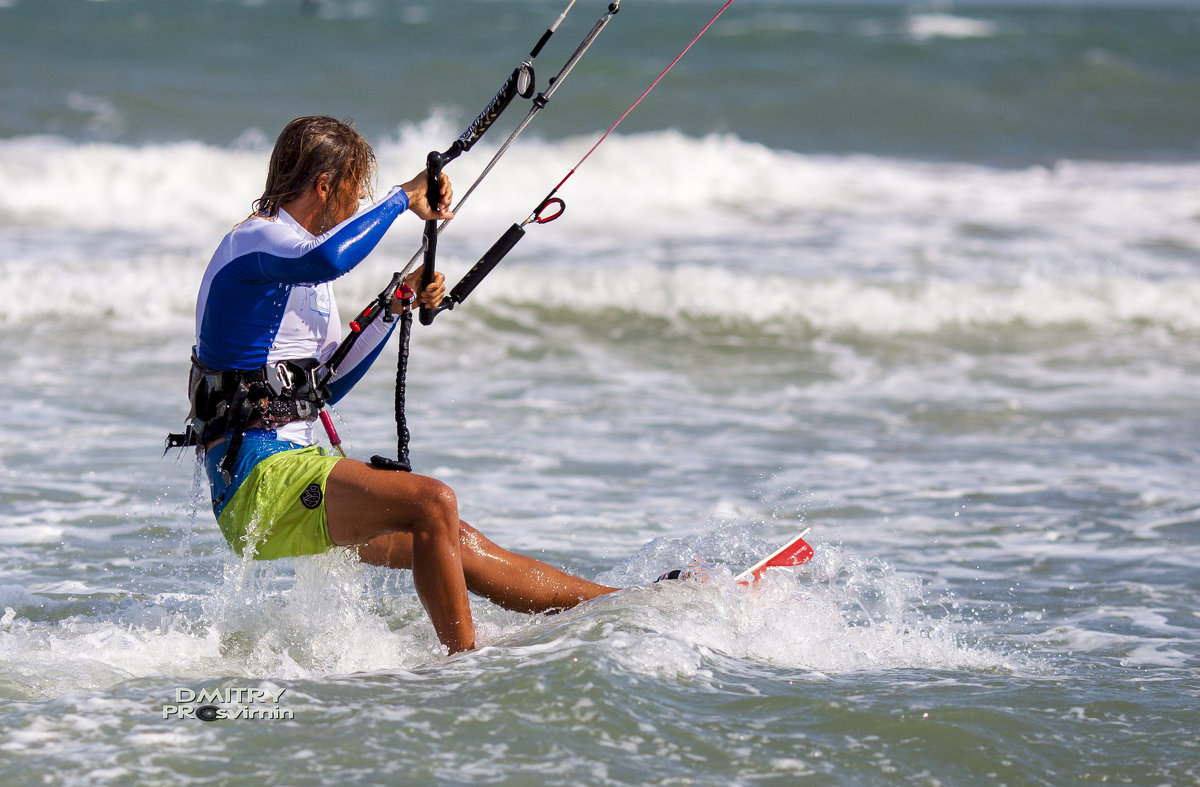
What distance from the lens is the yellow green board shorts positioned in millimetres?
3910

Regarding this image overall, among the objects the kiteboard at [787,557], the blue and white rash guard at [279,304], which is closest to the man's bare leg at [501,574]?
the blue and white rash guard at [279,304]

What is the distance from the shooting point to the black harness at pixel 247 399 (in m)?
4.03

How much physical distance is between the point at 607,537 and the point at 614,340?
15.0 feet

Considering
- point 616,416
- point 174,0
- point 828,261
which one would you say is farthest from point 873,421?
point 174,0

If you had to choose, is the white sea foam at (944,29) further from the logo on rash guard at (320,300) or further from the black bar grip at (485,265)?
the logo on rash guard at (320,300)

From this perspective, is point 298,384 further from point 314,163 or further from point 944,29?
point 944,29

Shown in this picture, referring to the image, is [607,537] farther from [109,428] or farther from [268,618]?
[109,428]

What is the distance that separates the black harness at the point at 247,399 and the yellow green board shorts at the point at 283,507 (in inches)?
5.1

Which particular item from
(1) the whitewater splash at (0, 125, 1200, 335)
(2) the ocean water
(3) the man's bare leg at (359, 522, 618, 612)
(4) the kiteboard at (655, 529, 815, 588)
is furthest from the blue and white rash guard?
(1) the whitewater splash at (0, 125, 1200, 335)

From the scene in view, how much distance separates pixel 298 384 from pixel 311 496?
0.43m

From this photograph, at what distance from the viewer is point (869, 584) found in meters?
5.35

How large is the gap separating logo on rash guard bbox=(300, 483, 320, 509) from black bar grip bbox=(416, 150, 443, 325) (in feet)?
2.31

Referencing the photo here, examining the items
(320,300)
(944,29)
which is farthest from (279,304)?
(944,29)

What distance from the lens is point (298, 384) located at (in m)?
Result: 4.13
